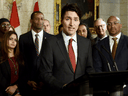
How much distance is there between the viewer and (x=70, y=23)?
7.06ft

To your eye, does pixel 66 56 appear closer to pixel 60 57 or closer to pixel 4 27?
pixel 60 57

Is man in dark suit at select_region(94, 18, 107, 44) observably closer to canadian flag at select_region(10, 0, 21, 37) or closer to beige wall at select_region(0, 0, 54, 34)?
beige wall at select_region(0, 0, 54, 34)

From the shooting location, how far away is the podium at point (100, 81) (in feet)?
4.31

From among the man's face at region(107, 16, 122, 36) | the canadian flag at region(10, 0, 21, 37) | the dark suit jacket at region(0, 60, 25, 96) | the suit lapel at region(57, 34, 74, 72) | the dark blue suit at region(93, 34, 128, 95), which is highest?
the canadian flag at region(10, 0, 21, 37)

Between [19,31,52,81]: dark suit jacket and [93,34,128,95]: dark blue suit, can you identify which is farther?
[19,31,52,81]: dark suit jacket

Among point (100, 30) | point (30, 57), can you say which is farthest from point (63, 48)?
point (100, 30)

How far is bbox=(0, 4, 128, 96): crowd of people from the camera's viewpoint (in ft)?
6.80

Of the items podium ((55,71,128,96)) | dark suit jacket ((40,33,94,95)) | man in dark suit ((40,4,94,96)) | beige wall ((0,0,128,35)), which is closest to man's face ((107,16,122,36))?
man in dark suit ((40,4,94,96))

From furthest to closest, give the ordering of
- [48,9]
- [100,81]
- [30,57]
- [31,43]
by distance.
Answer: [48,9]
[31,43]
[30,57]
[100,81]

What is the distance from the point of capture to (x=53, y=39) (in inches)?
86.9

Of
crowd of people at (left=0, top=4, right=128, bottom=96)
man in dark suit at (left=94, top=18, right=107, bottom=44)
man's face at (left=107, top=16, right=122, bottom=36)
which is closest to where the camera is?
crowd of people at (left=0, top=4, right=128, bottom=96)

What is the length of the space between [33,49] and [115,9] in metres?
4.90

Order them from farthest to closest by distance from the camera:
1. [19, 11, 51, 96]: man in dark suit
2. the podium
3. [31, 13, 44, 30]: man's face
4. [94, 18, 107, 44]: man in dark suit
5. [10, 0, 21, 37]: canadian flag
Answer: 1. [10, 0, 21, 37]: canadian flag
2. [94, 18, 107, 44]: man in dark suit
3. [31, 13, 44, 30]: man's face
4. [19, 11, 51, 96]: man in dark suit
5. the podium

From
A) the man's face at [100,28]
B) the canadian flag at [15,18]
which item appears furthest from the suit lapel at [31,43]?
the canadian flag at [15,18]
